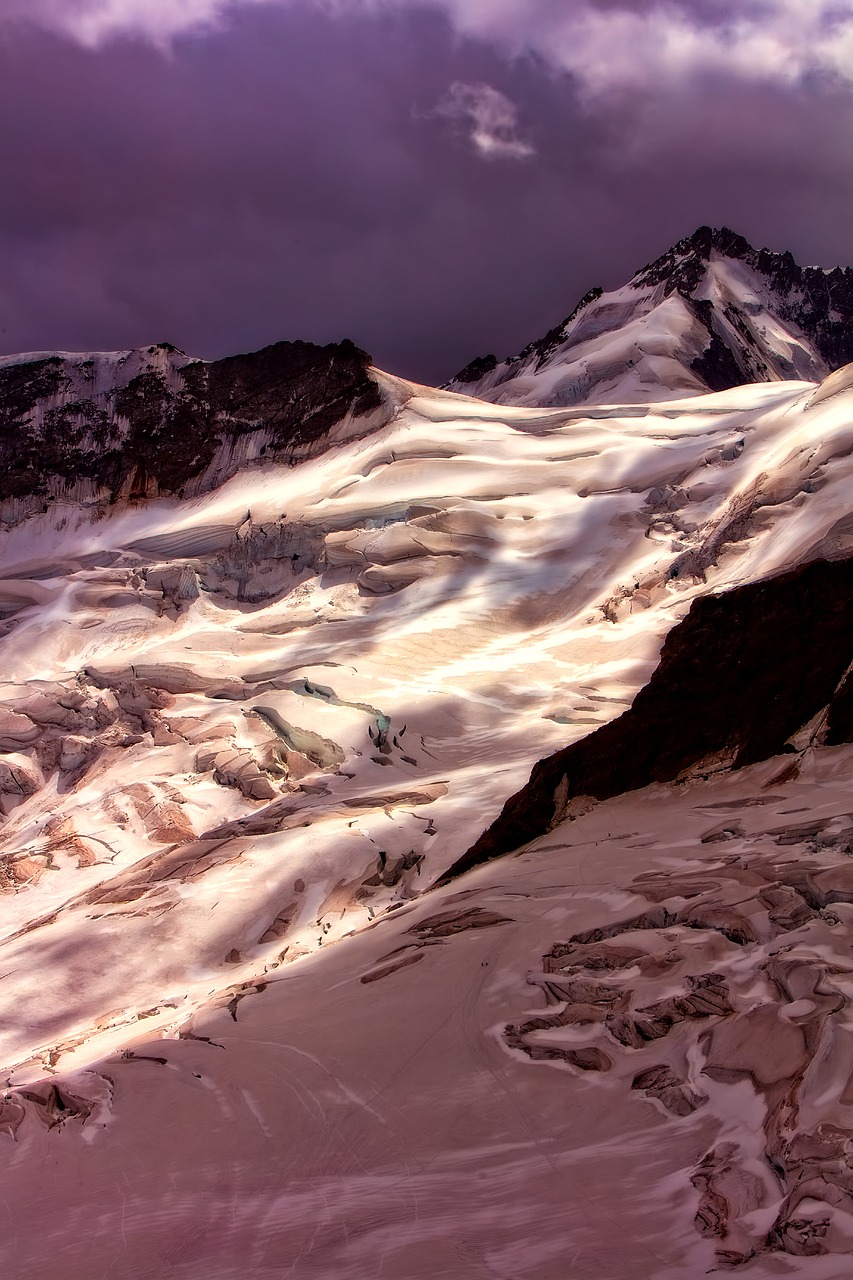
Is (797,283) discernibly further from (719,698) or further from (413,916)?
(413,916)

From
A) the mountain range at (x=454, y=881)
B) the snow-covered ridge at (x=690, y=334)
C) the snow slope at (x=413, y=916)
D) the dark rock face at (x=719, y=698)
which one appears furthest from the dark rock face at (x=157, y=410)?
the dark rock face at (x=719, y=698)

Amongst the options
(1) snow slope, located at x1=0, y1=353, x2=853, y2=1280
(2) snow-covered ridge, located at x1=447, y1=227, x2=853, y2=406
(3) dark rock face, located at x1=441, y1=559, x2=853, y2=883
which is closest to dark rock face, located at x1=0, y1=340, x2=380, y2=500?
(1) snow slope, located at x1=0, y1=353, x2=853, y2=1280

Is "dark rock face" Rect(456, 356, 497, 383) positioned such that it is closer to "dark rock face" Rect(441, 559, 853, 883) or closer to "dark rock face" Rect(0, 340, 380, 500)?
"dark rock face" Rect(0, 340, 380, 500)

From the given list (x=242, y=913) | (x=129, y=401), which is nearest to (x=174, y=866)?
(x=242, y=913)

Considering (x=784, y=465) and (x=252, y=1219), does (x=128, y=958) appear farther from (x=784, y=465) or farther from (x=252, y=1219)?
→ (x=784, y=465)

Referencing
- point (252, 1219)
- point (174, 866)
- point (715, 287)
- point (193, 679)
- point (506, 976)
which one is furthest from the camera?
point (715, 287)
